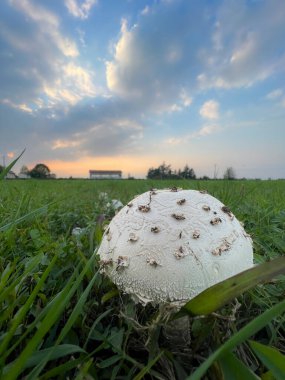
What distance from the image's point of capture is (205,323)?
143cm

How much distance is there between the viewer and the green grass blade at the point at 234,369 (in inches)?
40.8

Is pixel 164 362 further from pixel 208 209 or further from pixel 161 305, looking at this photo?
pixel 208 209

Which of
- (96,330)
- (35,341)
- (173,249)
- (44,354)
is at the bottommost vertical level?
(96,330)

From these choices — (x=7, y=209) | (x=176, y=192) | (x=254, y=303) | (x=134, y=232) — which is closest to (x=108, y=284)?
(x=134, y=232)

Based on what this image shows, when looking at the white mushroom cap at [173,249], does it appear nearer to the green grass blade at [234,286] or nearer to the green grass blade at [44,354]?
the green grass blade at [234,286]

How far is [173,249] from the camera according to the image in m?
1.46

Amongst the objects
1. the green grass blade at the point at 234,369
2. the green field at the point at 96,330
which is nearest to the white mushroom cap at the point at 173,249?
the green field at the point at 96,330

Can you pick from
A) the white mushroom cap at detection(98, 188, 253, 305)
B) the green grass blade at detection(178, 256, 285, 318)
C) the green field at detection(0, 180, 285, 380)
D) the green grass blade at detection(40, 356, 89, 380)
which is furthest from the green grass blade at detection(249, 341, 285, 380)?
the green grass blade at detection(40, 356, 89, 380)

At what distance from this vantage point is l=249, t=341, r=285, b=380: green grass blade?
103 cm

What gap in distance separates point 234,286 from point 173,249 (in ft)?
1.28

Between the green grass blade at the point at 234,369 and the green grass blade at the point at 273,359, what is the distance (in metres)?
0.06

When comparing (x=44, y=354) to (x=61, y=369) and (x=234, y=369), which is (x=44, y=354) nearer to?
(x=61, y=369)

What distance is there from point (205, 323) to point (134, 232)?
523 millimetres

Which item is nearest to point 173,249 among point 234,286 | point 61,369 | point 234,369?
point 234,286
